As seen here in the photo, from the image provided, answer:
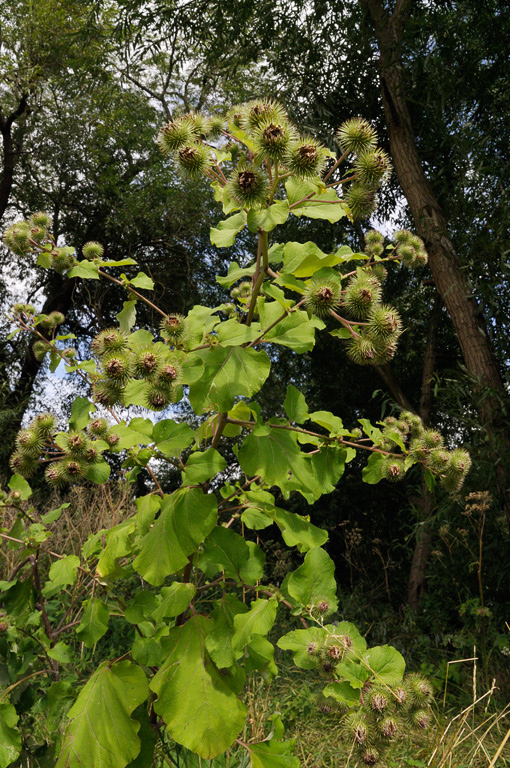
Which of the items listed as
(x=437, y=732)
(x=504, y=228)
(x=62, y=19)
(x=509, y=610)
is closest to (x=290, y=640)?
(x=437, y=732)

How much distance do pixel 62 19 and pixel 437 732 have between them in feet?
31.5

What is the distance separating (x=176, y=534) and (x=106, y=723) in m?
0.42

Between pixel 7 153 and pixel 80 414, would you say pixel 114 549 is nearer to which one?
pixel 80 414

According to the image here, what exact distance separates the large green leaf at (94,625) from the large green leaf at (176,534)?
1.07 feet

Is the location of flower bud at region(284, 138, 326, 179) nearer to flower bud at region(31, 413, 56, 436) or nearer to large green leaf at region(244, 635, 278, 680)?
flower bud at region(31, 413, 56, 436)

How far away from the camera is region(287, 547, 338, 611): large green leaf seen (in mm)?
1197

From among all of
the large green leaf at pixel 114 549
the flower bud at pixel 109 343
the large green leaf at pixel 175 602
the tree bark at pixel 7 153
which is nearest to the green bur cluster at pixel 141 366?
the flower bud at pixel 109 343

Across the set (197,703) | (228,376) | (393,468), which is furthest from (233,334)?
(197,703)

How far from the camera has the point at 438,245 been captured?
397cm

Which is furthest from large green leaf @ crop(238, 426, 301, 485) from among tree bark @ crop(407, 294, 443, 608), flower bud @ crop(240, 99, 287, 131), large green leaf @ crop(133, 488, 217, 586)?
tree bark @ crop(407, 294, 443, 608)

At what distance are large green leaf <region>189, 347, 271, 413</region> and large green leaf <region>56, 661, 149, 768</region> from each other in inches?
25.1

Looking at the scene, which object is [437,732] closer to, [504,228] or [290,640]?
[290,640]

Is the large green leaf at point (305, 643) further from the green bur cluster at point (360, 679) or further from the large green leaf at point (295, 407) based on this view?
the large green leaf at point (295, 407)

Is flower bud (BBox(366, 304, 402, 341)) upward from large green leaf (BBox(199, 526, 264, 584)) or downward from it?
upward
